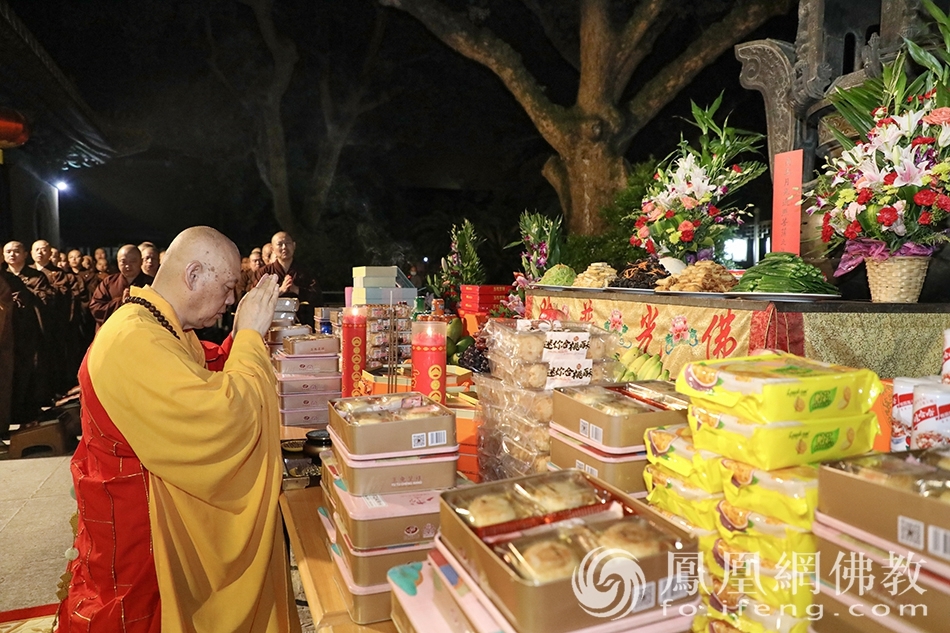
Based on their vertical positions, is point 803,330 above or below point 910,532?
above

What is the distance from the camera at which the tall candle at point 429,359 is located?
201 cm

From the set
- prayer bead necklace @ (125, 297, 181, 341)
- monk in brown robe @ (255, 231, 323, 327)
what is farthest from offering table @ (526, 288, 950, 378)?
monk in brown robe @ (255, 231, 323, 327)

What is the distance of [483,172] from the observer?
16.1 m

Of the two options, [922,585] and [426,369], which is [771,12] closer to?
[426,369]

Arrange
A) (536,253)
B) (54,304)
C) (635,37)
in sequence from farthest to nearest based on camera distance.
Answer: (635,37) < (54,304) < (536,253)

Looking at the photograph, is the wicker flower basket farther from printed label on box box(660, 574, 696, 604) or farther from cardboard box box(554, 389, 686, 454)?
printed label on box box(660, 574, 696, 604)

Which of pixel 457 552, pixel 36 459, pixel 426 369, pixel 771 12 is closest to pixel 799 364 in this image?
pixel 457 552

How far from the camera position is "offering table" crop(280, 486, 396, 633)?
1318 millimetres

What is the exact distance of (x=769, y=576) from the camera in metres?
1.03

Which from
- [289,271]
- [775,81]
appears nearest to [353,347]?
[289,271]

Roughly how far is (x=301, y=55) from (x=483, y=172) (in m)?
5.23

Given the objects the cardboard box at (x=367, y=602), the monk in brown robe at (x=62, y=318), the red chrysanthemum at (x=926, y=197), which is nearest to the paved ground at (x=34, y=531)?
the cardboard box at (x=367, y=602)

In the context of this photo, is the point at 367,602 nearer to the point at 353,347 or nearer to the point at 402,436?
the point at 402,436

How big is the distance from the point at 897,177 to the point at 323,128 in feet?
47.3
